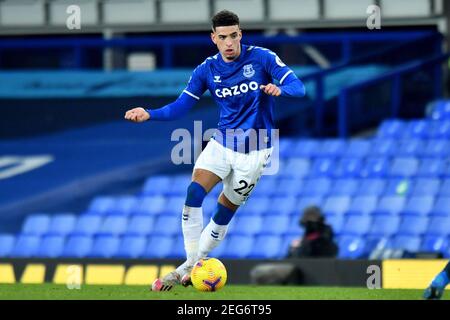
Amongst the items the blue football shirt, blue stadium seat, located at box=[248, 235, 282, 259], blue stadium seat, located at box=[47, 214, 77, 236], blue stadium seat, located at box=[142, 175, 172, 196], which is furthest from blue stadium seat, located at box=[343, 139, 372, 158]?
the blue football shirt

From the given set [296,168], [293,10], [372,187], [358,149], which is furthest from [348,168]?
[293,10]

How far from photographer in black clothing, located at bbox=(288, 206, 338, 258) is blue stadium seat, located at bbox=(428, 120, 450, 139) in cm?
333

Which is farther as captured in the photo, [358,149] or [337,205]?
[358,149]

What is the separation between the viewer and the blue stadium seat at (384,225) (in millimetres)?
19453

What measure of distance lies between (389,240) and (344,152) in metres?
2.67

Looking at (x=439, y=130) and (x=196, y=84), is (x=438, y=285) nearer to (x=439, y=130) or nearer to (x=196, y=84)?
(x=196, y=84)

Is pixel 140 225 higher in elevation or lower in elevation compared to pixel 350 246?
higher

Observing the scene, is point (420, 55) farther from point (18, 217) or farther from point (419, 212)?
point (18, 217)

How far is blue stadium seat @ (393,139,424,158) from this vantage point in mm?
20859

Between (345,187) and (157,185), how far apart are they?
10.8 feet

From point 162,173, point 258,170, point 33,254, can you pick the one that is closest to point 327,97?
point 162,173

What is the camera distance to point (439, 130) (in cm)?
2098

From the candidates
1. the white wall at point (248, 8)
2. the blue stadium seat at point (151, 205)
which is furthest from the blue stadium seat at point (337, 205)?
the white wall at point (248, 8)
